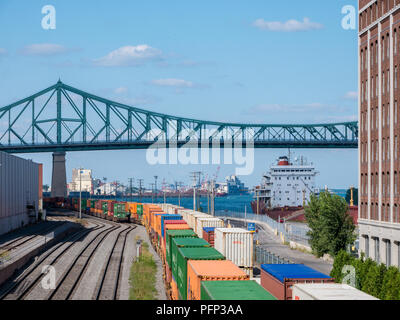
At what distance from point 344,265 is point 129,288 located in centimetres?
1404

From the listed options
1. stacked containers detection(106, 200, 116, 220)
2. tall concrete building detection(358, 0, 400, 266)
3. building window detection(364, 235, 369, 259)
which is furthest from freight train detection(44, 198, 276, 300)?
stacked containers detection(106, 200, 116, 220)

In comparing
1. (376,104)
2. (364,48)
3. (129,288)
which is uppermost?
(364,48)

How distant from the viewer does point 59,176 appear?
171125 mm

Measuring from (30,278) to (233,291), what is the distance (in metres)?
27.8

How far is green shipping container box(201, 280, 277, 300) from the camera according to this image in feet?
62.2

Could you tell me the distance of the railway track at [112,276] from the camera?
38.8m

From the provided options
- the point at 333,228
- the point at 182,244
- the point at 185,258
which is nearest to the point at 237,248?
the point at 182,244

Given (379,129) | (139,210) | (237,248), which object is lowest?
(139,210)

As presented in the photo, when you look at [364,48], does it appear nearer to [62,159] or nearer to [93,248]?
[93,248]

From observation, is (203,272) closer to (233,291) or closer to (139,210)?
(233,291)
